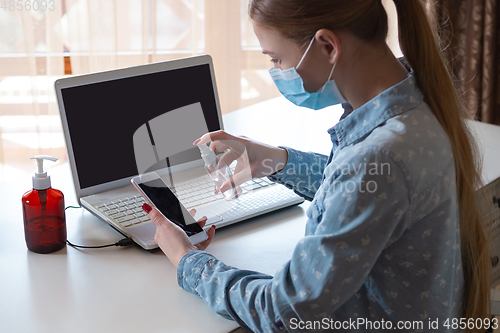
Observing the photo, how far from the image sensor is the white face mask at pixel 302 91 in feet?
2.58

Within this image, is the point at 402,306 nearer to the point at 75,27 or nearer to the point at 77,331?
the point at 77,331

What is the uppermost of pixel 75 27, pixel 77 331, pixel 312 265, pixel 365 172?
pixel 75 27

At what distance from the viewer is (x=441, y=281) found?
2.32ft

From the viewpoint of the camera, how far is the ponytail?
28.7 inches

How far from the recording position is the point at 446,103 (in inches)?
29.0

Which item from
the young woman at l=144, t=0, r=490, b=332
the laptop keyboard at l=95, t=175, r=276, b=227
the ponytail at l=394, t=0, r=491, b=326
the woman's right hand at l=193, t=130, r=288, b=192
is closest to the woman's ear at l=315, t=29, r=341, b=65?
the young woman at l=144, t=0, r=490, b=332

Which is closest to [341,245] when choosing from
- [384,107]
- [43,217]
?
[384,107]

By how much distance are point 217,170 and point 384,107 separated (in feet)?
1.62

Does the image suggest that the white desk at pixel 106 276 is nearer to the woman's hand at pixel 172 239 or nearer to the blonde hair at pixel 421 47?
the woman's hand at pixel 172 239

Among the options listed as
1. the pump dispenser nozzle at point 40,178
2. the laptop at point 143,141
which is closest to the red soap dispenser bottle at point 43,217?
the pump dispenser nozzle at point 40,178

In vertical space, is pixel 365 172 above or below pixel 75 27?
below

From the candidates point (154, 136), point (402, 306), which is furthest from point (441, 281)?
point (154, 136)

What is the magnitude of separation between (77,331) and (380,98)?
1.80 feet

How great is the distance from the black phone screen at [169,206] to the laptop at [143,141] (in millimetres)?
56
